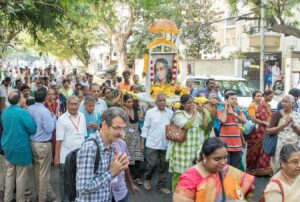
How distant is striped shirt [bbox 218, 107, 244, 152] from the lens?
716 centimetres

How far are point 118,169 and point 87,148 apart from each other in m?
0.30

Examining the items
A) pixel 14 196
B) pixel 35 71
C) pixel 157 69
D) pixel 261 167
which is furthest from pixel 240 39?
pixel 14 196

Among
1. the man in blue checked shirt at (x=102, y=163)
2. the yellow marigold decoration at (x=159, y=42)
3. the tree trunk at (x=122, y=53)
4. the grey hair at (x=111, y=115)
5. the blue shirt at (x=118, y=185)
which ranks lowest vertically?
the blue shirt at (x=118, y=185)

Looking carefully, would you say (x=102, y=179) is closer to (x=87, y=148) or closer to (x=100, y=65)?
(x=87, y=148)

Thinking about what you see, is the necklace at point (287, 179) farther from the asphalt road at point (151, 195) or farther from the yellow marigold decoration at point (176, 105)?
the yellow marigold decoration at point (176, 105)

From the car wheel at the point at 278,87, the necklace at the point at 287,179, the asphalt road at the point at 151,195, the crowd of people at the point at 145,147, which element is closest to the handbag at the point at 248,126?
the crowd of people at the point at 145,147

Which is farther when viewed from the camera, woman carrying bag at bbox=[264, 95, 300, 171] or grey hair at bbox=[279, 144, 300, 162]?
woman carrying bag at bbox=[264, 95, 300, 171]

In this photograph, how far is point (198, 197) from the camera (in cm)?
318

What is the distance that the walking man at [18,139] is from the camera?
20.2 feet

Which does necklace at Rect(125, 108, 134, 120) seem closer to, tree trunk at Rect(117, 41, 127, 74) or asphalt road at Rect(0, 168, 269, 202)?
asphalt road at Rect(0, 168, 269, 202)

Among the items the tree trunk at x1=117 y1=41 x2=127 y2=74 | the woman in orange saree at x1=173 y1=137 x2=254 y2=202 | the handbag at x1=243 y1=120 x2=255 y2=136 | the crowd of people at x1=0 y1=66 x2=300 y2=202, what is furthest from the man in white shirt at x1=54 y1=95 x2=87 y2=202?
the tree trunk at x1=117 y1=41 x2=127 y2=74

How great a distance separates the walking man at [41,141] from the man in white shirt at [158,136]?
63.7 inches

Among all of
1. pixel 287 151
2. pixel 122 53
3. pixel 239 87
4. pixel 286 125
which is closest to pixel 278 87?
pixel 122 53

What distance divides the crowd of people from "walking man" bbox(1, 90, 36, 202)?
0.05 ft
